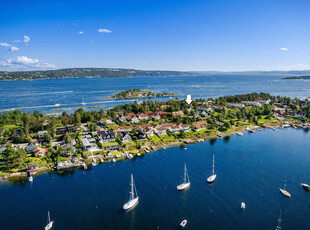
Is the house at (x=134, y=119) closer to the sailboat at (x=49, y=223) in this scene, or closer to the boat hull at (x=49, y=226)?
the sailboat at (x=49, y=223)

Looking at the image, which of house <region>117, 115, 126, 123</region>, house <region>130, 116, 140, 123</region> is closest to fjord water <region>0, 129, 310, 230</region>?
house <region>130, 116, 140, 123</region>

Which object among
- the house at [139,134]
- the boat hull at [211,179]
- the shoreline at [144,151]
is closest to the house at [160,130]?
the house at [139,134]

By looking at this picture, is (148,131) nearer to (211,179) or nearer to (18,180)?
(211,179)

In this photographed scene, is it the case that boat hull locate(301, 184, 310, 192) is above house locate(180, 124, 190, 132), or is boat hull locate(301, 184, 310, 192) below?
below

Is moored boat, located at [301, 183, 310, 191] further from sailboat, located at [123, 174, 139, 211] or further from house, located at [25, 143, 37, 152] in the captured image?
house, located at [25, 143, 37, 152]

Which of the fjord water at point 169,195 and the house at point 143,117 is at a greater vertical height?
the house at point 143,117

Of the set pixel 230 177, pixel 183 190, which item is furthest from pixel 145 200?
pixel 230 177

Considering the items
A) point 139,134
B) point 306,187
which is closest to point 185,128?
point 139,134
